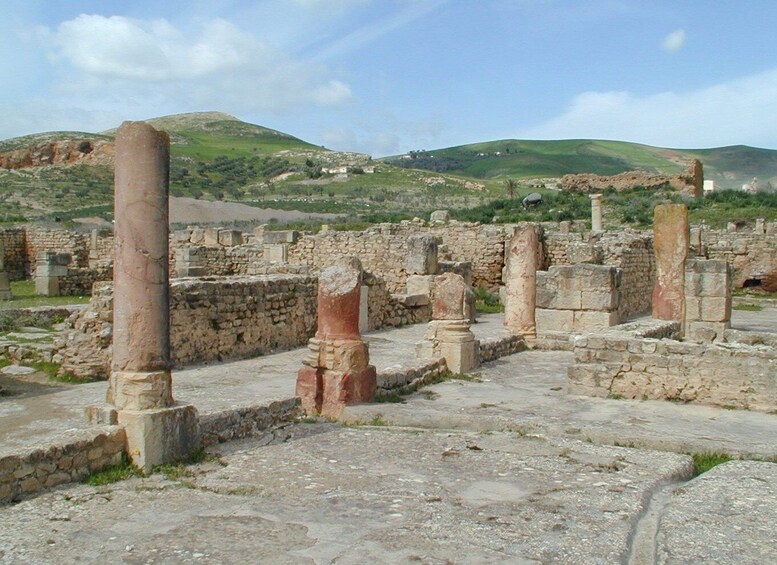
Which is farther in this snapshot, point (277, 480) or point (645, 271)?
point (645, 271)

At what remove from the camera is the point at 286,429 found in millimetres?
7602

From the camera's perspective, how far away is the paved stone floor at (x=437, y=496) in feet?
15.1

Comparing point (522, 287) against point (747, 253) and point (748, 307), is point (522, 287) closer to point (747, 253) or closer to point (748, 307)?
point (748, 307)

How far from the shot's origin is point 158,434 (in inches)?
246

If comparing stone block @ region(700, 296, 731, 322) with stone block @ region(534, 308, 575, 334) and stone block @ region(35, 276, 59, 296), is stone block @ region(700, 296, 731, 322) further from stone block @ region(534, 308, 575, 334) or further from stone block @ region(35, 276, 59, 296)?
stone block @ region(35, 276, 59, 296)

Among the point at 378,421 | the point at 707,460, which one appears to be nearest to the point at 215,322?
the point at 378,421

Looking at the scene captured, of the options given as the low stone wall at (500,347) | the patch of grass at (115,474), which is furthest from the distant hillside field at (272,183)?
the patch of grass at (115,474)

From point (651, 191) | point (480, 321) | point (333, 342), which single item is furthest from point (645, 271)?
point (651, 191)

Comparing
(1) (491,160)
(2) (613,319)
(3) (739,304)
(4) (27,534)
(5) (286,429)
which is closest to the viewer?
(4) (27,534)

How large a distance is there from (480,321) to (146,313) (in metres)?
13.1

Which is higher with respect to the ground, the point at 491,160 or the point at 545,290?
the point at 491,160

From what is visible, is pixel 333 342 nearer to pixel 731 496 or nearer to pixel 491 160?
pixel 731 496

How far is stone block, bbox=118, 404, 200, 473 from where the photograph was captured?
6160mm

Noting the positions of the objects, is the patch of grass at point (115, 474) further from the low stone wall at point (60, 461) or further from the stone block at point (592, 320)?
the stone block at point (592, 320)
